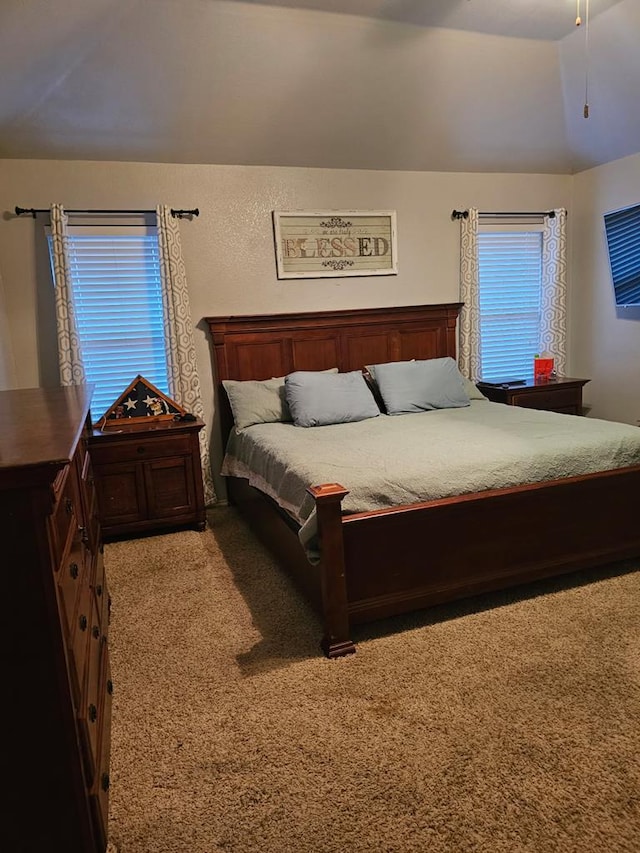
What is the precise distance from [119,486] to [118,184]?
1964 mm

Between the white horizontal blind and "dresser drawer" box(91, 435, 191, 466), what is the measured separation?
2.67 m

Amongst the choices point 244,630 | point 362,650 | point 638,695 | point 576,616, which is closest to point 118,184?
point 244,630

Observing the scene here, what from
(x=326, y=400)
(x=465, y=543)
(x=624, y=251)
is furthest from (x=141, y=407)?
(x=624, y=251)

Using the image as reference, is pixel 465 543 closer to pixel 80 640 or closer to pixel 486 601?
pixel 486 601

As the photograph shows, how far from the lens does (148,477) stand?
3.51 meters

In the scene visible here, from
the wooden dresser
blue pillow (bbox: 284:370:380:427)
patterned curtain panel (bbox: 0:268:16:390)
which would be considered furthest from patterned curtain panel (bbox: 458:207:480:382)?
the wooden dresser

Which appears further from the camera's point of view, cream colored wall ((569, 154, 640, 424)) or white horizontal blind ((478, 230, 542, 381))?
white horizontal blind ((478, 230, 542, 381))

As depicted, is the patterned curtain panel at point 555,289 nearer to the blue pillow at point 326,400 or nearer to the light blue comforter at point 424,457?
the light blue comforter at point 424,457

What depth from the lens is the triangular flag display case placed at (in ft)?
11.9

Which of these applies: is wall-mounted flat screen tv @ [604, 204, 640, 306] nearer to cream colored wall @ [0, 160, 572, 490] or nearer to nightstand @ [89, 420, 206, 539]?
cream colored wall @ [0, 160, 572, 490]

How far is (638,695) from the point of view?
6.07ft

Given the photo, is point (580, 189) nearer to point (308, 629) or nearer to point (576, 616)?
point (576, 616)

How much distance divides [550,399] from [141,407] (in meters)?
3.11

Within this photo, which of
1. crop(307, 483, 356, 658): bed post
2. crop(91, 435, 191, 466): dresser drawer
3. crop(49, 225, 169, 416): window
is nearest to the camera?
crop(307, 483, 356, 658): bed post
